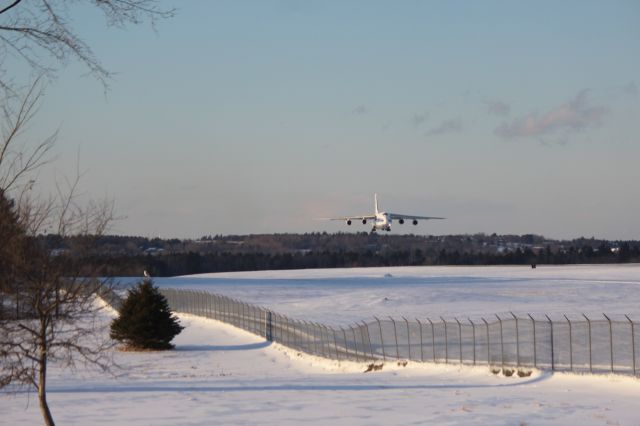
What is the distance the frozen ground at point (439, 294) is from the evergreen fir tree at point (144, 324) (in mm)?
14520

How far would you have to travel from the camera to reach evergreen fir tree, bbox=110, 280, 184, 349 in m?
47.2

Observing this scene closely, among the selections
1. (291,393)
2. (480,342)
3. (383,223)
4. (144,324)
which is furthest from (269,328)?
(383,223)

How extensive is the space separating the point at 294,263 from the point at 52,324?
183342 millimetres

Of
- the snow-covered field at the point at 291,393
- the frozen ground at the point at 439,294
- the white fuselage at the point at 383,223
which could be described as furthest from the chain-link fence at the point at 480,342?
the white fuselage at the point at 383,223

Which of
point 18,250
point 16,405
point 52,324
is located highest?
point 18,250

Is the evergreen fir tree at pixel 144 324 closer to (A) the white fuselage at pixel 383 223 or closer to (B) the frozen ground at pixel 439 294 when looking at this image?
(B) the frozen ground at pixel 439 294

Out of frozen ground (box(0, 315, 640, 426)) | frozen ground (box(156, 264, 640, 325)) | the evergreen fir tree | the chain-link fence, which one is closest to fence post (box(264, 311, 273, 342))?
the chain-link fence

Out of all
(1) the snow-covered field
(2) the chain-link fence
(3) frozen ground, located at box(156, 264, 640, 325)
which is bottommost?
(1) the snow-covered field

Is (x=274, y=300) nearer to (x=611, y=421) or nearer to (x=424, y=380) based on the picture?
(x=424, y=380)

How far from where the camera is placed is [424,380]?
30.0 meters

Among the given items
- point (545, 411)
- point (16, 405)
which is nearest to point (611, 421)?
point (545, 411)

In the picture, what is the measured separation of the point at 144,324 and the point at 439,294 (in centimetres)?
3850

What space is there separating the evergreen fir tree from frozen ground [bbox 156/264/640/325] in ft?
47.6

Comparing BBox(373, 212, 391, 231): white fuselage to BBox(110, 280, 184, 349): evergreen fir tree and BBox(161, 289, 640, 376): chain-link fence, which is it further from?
BBox(110, 280, 184, 349): evergreen fir tree
